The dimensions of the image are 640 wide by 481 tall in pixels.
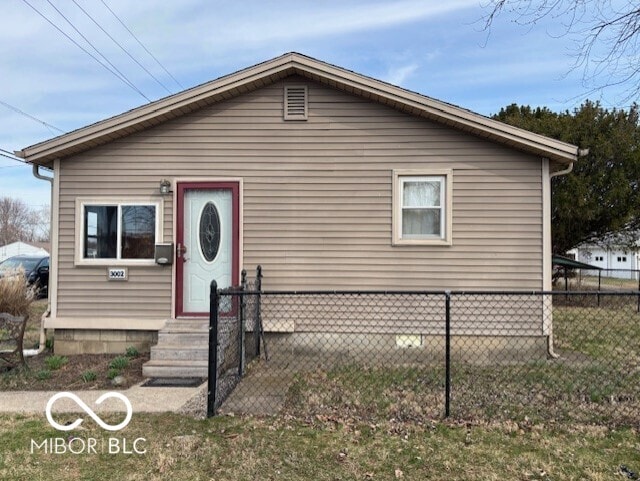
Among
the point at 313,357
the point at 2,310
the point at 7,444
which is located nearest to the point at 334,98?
the point at 313,357

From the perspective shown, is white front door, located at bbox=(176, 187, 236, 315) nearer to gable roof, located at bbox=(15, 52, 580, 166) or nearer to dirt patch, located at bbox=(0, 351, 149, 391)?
dirt patch, located at bbox=(0, 351, 149, 391)

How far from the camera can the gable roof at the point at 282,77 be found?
6762 millimetres

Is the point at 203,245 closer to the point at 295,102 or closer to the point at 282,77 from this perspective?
the point at 295,102

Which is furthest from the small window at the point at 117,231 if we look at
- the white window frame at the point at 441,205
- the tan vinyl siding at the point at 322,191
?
the white window frame at the point at 441,205

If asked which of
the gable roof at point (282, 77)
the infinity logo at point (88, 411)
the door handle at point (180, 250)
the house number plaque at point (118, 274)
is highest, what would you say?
the gable roof at point (282, 77)

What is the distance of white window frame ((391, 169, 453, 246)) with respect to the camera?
23.3ft

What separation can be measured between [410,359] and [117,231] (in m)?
4.84

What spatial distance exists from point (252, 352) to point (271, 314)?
0.65 metres

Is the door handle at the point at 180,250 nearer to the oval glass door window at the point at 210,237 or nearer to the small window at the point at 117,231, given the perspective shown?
the oval glass door window at the point at 210,237

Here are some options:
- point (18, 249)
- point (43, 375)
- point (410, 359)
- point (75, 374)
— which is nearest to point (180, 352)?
point (75, 374)

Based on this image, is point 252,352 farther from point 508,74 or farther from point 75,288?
point 508,74

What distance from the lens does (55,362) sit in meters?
6.64

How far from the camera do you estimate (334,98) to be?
23.9 ft

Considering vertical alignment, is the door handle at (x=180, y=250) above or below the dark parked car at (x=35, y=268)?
above
